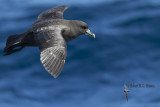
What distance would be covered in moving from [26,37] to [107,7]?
5.79m

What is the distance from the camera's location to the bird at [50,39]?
28.1ft

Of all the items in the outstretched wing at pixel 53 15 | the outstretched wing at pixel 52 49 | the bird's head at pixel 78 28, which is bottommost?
the outstretched wing at pixel 52 49

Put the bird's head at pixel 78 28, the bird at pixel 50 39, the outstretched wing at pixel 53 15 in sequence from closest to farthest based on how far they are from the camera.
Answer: the bird at pixel 50 39 < the bird's head at pixel 78 28 < the outstretched wing at pixel 53 15

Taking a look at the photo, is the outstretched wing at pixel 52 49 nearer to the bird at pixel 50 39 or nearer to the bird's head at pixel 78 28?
the bird at pixel 50 39

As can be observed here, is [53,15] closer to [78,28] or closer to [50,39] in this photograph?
[78,28]

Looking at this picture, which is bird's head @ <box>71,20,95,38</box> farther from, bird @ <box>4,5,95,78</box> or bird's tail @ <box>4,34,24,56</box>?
bird's tail @ <box>4,34,24,56</box>

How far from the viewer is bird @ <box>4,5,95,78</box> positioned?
8.55 m

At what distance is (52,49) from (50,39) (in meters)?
0.27

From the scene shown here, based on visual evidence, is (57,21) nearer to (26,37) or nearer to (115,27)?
(26,37)

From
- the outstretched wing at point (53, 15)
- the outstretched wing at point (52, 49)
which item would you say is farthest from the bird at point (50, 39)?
the outstretched wing at point (53, 15)

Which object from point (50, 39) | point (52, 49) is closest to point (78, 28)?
point (50, 39)

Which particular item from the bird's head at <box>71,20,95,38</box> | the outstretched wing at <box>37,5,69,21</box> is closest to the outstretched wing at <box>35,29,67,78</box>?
the bird's head at <box>71,20,95,38</box>

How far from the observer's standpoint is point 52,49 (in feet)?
28.9

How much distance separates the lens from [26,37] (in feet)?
30.8
